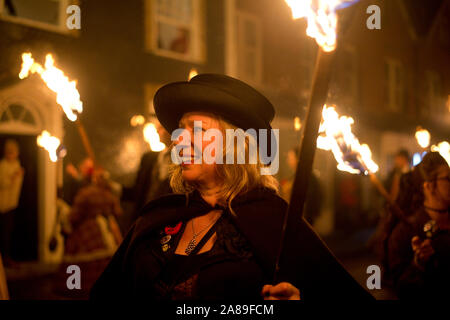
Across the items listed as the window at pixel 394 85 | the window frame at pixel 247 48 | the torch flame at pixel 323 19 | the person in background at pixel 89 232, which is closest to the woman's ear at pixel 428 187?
the torch flame at pixel 323 19

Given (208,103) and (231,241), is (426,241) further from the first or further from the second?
(208,103)

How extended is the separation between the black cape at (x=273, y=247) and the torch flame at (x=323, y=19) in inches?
34.7

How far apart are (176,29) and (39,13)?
3110 mm

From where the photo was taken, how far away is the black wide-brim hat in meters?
2.04

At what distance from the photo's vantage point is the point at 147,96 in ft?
29.0

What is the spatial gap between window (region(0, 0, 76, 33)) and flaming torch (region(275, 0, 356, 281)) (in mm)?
6045

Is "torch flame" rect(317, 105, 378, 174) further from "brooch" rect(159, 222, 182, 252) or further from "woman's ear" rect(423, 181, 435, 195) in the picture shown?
"brooch" rect(159, 222, 182, 252)

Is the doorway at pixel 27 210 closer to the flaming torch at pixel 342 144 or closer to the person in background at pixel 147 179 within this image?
the person in background at pixel 147 179

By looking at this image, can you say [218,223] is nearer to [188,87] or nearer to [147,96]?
[188,87]

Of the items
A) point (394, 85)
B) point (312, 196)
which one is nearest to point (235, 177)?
point (312, 196)

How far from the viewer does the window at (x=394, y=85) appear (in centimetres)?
1520
